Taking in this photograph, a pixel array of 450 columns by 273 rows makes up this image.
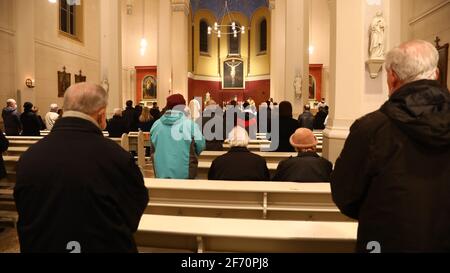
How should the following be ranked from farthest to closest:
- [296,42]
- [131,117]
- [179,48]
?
[179,48] → [296,42] → [131,117]

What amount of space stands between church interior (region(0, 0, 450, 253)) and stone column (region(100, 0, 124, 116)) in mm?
31

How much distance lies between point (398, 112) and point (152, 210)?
8.05 feet

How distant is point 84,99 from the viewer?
6.26ft

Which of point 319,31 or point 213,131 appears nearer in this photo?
point 213,131

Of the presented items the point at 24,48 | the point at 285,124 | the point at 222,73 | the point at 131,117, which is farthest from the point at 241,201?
the point at 222,73

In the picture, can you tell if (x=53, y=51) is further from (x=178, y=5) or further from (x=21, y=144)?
(x=21, y=144)

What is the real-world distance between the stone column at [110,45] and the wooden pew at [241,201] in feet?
29.9

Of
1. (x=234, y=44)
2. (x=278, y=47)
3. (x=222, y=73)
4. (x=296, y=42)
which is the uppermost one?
(x=234, y=44)

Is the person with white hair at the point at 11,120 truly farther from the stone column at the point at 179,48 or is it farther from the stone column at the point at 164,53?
the stone column at the point at 179,48

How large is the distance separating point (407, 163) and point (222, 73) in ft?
91.1

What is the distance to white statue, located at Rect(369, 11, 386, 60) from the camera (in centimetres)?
574

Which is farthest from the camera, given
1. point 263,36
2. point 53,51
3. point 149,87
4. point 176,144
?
point 263,36
